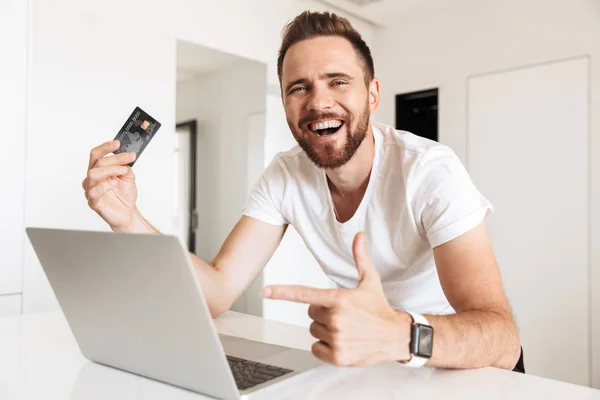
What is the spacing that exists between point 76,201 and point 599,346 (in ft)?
9.78

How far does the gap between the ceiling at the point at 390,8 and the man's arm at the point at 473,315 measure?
289 centimetres

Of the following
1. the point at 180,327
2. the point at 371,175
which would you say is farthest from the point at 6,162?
the point at 180,327

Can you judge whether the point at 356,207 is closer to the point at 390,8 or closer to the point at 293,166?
the point at 293,166

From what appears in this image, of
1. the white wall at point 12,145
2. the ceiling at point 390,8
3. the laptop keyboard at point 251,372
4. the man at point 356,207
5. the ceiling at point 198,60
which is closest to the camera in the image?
the laptop keyboard at point 251,372

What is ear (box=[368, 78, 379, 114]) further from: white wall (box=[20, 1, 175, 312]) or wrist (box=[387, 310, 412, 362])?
white wall (box=[20, 1, 175, 312])

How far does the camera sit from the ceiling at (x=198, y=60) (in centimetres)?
297

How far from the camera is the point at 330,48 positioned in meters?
1.48

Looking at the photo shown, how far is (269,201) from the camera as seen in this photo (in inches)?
61.3

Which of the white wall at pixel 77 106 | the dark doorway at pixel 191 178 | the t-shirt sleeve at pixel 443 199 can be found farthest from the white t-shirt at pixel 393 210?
the dark doorway at pixel 191 178

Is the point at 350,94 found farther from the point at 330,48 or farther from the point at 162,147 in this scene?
the point at 162,147

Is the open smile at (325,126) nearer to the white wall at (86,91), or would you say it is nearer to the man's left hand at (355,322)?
the man's left hand at (355,322)

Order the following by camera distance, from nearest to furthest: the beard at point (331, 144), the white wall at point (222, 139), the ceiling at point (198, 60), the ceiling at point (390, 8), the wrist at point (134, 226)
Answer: the wrist at point (134, 226)
the beard at point (331, 144)
the ceiling at point (198, 60)
the white wall at point (222, 139)
the ceiling at point (390, 8)

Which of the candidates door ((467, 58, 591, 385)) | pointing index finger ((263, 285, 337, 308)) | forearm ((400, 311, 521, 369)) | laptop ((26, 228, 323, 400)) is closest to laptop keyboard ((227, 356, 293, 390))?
laptop ((26, 228, 323, 400))

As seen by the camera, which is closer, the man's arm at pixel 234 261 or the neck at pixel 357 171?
the man's arm at pixel 234 261
